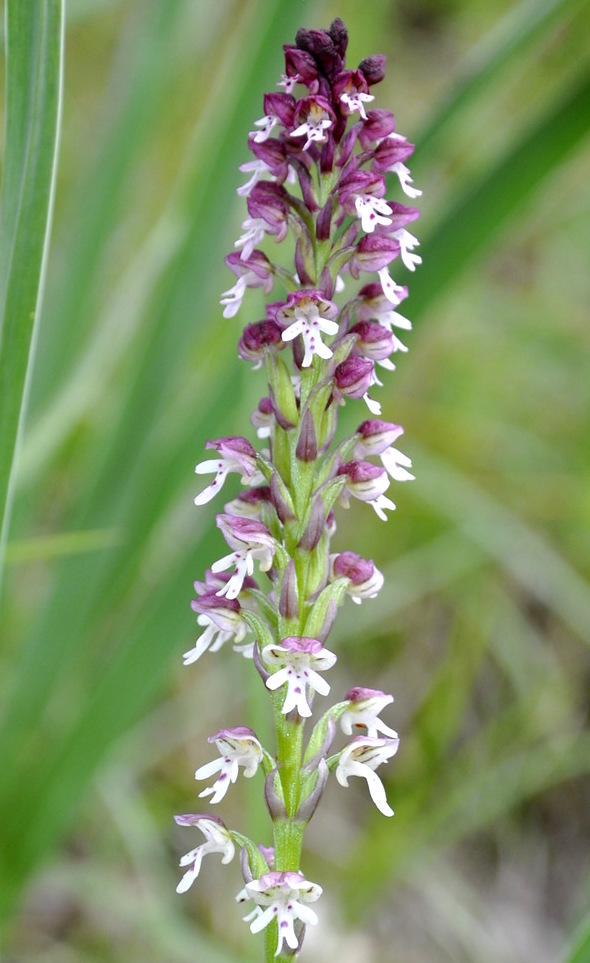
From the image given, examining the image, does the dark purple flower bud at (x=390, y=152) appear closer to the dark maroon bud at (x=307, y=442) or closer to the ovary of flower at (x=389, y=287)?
the ovary of flower at (x=389, y=287)

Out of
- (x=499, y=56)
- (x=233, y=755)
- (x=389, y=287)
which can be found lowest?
(x=233, y=755)

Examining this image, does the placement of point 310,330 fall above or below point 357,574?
above

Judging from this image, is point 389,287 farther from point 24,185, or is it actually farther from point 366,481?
point 24,185

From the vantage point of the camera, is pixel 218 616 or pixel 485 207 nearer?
pixel 218 616

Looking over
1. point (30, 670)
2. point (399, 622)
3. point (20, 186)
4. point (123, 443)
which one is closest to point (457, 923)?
point (399, 622)

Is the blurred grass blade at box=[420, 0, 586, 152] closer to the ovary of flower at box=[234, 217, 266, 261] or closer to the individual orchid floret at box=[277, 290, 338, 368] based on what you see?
the ovary of flower at box=[234, 217, 266, 261]

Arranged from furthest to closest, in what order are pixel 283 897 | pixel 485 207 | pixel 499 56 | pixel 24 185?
pixel 485 207
pixel 499 56
pixel 24 185
pixel 283 897

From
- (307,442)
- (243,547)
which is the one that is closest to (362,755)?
(243,547)

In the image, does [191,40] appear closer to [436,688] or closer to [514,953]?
[436,688]

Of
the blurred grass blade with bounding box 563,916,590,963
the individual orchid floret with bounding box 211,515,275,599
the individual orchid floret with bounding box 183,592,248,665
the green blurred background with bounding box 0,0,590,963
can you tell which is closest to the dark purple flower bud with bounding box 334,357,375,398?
the individual orchid floret with bounding box 211,515,275,599
